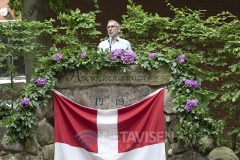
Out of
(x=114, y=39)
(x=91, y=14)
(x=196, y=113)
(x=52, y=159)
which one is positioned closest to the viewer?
(x=196, y=113)

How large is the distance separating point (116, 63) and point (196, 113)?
50.5 inches

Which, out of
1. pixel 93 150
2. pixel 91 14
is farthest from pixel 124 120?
pixel 91 14

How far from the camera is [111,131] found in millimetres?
5742

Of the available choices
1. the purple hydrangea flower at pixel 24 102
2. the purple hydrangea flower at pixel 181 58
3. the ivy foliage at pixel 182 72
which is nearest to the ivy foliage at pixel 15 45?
the ivy foliage at pixel 182 72

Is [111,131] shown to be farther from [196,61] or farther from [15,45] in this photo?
[15,45]

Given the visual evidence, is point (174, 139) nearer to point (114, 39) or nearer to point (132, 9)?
point (114, 39)

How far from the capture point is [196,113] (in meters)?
5.52

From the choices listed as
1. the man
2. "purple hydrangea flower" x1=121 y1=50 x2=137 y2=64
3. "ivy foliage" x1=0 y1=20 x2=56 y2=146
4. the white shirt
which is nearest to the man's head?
the man

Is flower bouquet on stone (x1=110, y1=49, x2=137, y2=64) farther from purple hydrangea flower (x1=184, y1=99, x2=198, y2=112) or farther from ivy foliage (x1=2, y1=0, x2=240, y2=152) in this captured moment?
purple hydrangea flower (x1=184, y1=99, x2=198, y2=112)

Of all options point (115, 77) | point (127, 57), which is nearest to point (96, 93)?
point (115, 77)

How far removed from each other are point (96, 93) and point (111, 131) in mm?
588

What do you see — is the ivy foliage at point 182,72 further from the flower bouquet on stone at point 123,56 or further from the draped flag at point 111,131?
the draped flag at point 111,131

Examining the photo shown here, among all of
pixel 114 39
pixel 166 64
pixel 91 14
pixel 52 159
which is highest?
pixel 91 14

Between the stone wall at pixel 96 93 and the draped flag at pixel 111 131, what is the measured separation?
0.15 meters
